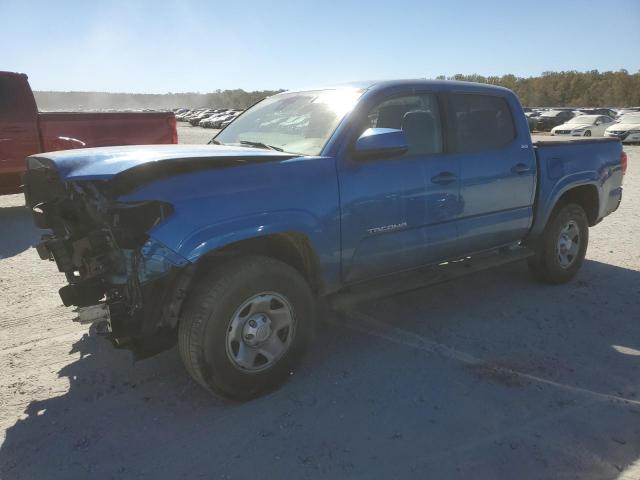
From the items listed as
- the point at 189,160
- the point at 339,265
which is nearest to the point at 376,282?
the point at 339,265

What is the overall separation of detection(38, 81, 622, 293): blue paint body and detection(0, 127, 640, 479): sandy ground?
68 cm

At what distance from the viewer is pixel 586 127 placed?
24438 millimetres

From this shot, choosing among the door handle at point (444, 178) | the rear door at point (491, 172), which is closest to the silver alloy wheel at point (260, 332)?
the door handle at point (444, 178)

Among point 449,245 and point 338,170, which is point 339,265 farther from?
point 449,245

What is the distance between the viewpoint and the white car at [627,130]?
886 inches

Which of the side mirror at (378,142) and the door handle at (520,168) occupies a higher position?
the side mirror at (378,142)

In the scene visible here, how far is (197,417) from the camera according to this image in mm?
2953

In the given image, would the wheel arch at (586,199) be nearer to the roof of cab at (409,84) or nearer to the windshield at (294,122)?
the roof of cab at (409,84)

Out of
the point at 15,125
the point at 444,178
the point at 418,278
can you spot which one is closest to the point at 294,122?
the point at 444,178

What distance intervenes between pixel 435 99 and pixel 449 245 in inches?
46.4

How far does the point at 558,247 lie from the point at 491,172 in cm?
142

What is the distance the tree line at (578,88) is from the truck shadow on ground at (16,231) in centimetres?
6649

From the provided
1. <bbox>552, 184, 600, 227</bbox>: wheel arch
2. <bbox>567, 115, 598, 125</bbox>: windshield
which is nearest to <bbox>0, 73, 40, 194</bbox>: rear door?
<bbox>552, 184, 600, 227</bbox>: wheel arch

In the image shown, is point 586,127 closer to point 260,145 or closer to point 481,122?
point 481,122
